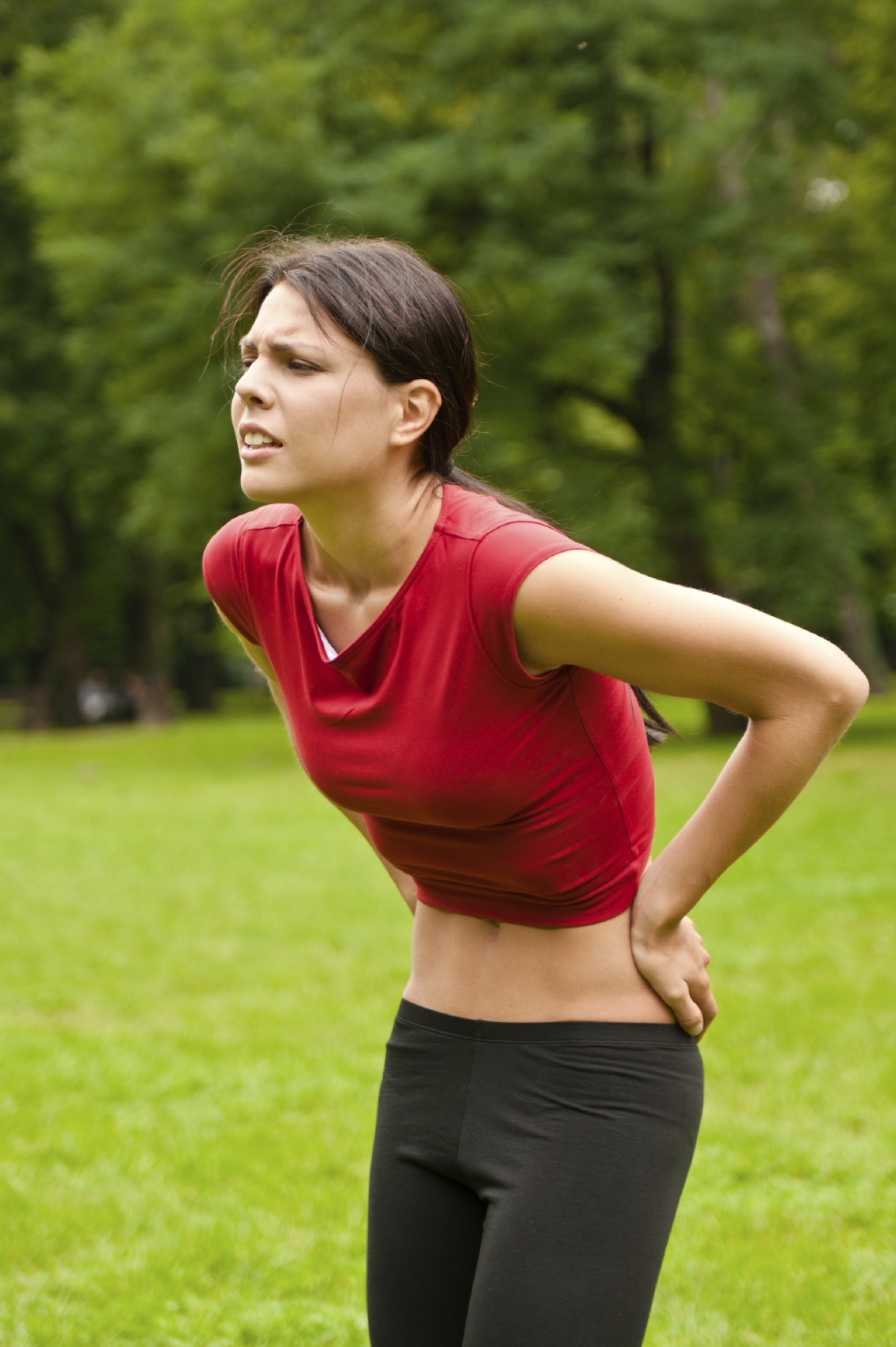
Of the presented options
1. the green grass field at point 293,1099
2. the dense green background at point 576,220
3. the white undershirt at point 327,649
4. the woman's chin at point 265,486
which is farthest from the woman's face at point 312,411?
the dense green background at point 576,220

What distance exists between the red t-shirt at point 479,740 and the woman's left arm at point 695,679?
0.17 ft

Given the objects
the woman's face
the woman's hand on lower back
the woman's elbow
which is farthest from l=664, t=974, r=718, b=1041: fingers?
the woman's face

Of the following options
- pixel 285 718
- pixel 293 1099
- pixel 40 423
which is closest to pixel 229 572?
pixel 285 718

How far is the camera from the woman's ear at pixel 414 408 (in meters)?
1.95

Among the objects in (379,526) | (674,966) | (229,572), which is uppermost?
(379,526)

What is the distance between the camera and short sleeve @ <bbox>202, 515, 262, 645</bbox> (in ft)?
7.33

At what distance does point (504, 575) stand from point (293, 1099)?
459 centimetres

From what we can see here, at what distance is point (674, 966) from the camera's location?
1998 millimetres

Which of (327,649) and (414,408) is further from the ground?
(414,408)

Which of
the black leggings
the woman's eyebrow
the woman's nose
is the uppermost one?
the woman's eyebrow

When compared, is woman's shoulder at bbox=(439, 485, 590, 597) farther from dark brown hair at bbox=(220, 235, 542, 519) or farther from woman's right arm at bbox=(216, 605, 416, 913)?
woman's right arm at bbox=(216, 605, 416, 913)

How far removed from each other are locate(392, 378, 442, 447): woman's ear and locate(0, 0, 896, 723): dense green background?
52.6 ft

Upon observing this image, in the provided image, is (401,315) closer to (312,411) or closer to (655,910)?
(312,411)

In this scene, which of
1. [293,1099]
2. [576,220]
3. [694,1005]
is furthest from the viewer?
[576,220]
